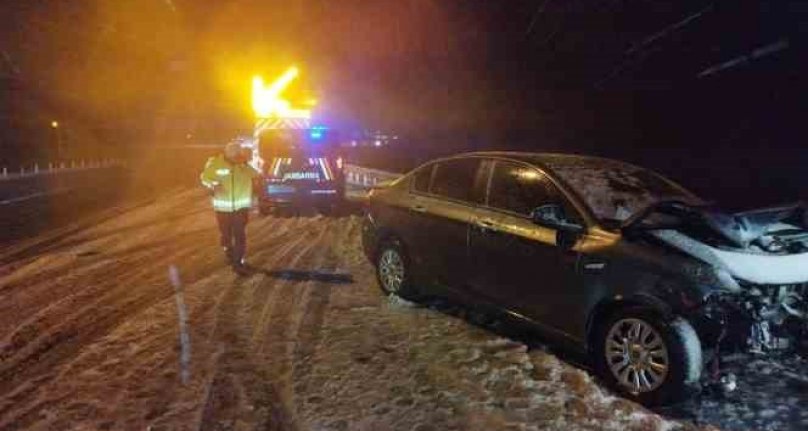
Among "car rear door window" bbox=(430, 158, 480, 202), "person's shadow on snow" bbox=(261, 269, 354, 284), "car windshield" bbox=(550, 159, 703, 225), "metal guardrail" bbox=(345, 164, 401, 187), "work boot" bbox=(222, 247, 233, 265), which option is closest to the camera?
"car windshield" bbox=(550, 159, 703, 225)

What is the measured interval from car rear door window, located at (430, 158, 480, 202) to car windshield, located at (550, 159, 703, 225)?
0.86 metres

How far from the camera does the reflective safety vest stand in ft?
28.8

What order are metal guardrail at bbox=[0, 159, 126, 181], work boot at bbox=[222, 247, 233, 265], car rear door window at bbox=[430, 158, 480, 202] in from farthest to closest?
1. metal guardrail at bbox=[0, 159, 126, 181]
2. work boot at bbox=[222, 247, 233, 265]
3. car rear door window at bbox=[430, 158, 480, 202]

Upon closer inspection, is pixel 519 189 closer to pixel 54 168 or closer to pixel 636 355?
pixel 636 355

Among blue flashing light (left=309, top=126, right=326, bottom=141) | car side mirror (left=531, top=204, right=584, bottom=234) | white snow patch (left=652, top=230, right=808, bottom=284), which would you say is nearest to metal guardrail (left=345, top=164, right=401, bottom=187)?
blue flashing light (left=309, top=126, right=326, bottom=141)

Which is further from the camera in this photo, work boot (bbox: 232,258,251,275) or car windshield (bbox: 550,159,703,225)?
work boot (bbox: 232,258,251,275)

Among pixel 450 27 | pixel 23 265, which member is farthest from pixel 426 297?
pixel 450 27

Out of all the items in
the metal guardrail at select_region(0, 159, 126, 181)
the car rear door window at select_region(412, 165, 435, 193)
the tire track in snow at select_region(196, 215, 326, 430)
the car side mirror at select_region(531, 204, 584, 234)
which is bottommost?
the tire track in snow at select_region(196, 215, 326, 430)

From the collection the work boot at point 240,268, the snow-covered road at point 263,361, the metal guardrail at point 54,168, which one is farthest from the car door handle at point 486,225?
the metal guardrail at point 54,168

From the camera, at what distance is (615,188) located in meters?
5.52

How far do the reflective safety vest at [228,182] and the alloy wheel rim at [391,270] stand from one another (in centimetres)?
251

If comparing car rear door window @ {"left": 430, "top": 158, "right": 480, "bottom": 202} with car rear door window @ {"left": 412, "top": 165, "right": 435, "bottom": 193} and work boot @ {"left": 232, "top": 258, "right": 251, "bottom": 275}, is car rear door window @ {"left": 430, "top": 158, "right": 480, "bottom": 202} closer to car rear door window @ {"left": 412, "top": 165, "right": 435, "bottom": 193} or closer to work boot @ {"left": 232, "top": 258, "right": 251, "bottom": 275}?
car rear door window @ {"left": 412, "top": 165, "right": 435, "bottom": 193}

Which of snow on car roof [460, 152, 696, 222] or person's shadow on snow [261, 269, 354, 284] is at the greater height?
snow on car roof [460, 152, 696, 222]

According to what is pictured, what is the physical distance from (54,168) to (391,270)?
29946 mm
